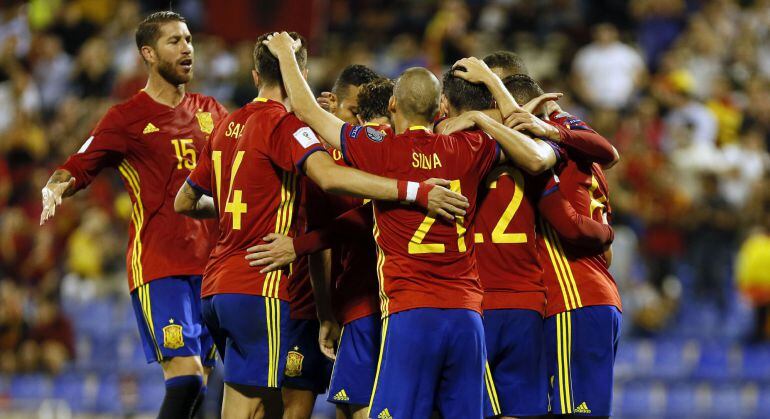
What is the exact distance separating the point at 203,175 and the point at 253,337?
1032mm

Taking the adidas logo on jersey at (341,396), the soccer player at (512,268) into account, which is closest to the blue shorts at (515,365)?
the soccer player at (512,268)

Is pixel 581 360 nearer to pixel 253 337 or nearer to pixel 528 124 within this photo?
pixel 528 124

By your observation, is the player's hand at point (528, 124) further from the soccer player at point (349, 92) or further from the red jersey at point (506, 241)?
the soccer player at point (349, 92)

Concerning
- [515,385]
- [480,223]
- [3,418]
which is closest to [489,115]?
[480,223]

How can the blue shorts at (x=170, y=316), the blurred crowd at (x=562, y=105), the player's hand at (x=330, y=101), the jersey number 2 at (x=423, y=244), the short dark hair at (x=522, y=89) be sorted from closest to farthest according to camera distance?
the jersey number 2 at (x=423, y=244) < the short dark hair at (x=522, y=89) < the player's hand at (x=330, y=101) < the blue shorts at (x=170, y=316) < the blurred crowd at (x=562, y=105)

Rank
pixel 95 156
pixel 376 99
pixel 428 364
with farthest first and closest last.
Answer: pixel 95 156 < pixel 376 99 < pixel 428 364

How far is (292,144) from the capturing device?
6586 mm

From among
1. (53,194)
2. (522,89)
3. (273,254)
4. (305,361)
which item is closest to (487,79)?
(522,89)

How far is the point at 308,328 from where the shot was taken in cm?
700

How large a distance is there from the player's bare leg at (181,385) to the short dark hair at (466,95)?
2505 millimetres

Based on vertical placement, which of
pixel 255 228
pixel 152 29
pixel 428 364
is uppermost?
pixel 152 29

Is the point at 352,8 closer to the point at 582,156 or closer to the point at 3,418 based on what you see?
the point at 3,418

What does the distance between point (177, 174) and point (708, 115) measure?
9.26 meters

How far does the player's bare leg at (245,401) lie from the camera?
6.77m
